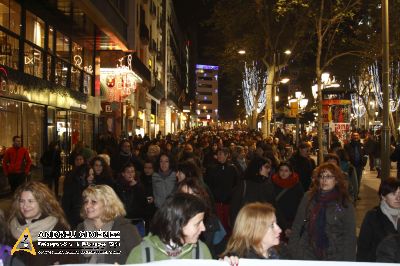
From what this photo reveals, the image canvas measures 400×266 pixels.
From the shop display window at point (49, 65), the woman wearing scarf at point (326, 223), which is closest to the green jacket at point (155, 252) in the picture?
the woman wearing scarf at point (326, 223)

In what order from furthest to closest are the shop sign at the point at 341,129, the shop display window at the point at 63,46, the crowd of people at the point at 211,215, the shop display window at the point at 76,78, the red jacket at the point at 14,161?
the shop sign at the point at 341,129
the shop display window at the point at 76,78
the shop display window at the point at 63,46
the red jacket at the point at 14,161
the crowd of people at the point at 211,215

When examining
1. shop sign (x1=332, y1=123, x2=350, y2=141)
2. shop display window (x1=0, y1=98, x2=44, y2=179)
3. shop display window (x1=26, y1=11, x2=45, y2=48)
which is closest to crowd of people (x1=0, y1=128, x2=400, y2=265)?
shop display window (x1=0, y1=98, x2=44, y2=179)

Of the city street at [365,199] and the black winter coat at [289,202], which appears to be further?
the city street at [365,199]

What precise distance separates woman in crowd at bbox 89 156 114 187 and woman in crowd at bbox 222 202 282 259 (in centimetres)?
421

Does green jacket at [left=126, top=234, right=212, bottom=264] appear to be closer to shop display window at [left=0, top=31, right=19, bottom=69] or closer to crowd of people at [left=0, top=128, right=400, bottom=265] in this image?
crowd of people at [left=0, top=128, right=400, bottom=265]

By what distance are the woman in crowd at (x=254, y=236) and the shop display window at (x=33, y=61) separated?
1433 cm

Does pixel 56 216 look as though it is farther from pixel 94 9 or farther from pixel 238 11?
pixel 238 11

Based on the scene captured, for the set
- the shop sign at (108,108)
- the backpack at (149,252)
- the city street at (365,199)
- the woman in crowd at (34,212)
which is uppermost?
the shop sign at (108,108)

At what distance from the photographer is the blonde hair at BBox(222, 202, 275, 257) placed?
11.8 ft

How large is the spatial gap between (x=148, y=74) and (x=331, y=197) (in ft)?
102

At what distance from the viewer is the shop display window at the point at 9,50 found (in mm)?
14609

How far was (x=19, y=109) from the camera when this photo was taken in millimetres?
15797

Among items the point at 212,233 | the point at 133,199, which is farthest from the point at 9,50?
the point at 212,233

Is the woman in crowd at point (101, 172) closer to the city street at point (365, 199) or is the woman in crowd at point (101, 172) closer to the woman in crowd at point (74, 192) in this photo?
the woman in crowd at point (74, 192)
